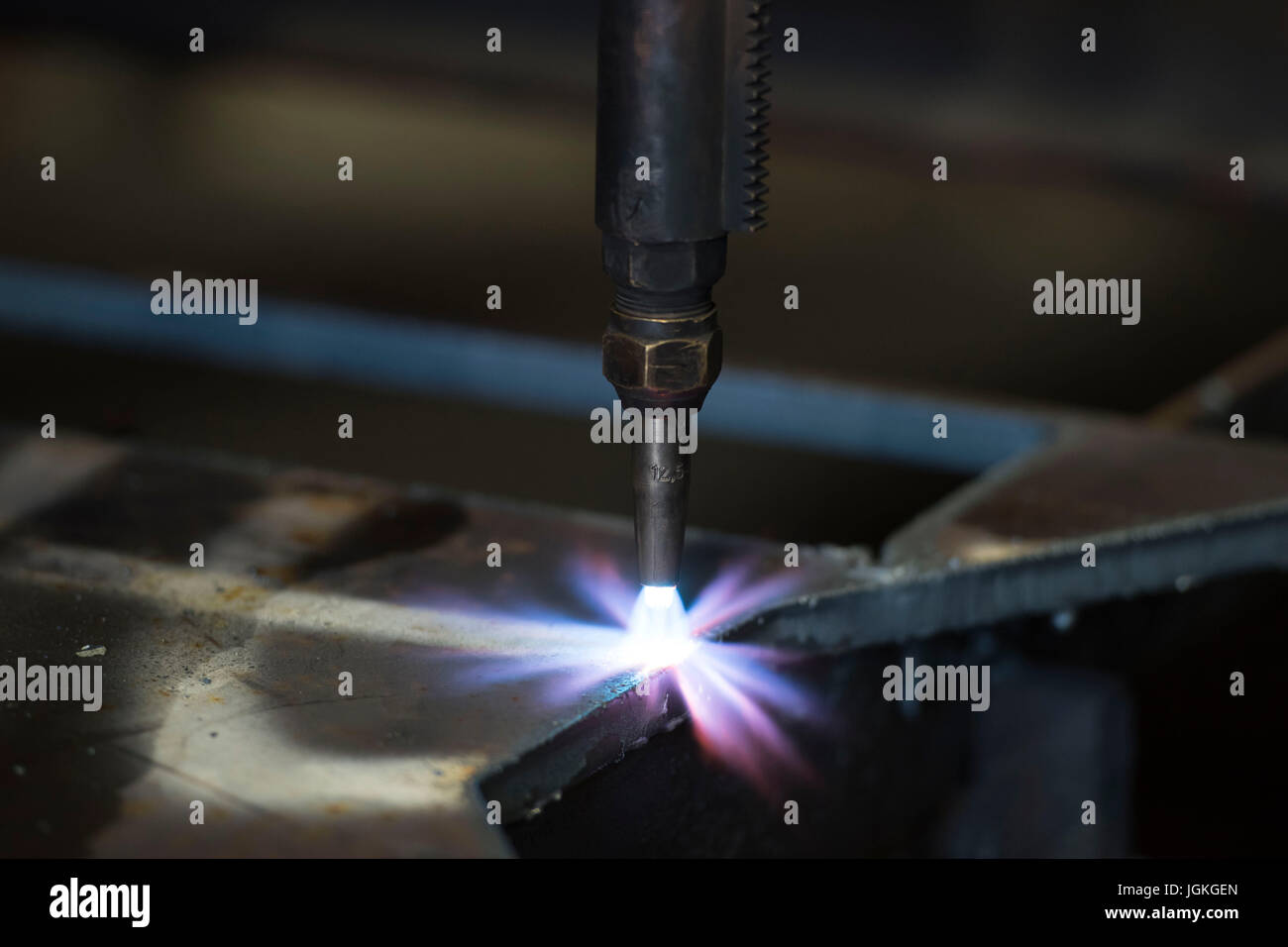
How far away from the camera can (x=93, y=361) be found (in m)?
2.52

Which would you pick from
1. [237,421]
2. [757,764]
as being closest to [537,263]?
[237,421]

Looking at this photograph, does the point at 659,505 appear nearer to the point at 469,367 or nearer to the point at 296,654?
the point at 296,654

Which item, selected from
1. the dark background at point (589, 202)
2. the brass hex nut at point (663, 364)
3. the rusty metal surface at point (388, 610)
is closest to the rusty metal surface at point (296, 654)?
the rusty metal surface at point (388, 610)

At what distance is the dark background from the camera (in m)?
2.31

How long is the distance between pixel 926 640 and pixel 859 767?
5.7 inches

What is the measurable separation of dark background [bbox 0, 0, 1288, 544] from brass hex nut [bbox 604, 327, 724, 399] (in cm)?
92

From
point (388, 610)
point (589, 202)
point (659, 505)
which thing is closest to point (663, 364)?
point (659, 505)

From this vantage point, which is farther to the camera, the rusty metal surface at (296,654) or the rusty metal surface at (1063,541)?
the rusty metal surface at (1063,541)

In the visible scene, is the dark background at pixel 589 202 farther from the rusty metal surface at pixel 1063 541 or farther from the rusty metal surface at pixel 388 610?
the rusty metal surface at pixel 388 610

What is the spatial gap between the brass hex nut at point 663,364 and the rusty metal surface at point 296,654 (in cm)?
25

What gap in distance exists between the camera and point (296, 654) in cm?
117

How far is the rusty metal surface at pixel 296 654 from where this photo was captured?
97 cm

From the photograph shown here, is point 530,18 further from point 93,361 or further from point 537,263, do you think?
point 93,361

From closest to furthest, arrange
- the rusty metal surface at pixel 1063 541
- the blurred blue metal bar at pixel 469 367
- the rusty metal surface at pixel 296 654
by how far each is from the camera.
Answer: the rusty metal surface at pixel 296 654, the rusty metal surface at pixel 1063 541, the blurred blue metal bar at pixel 469 367
